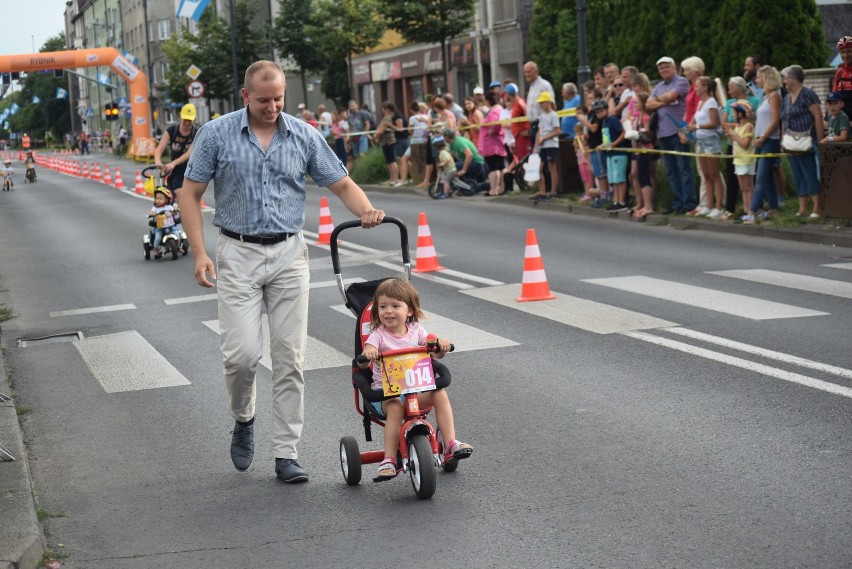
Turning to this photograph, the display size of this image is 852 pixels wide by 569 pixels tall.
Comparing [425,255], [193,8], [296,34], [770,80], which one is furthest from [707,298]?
[296,34]

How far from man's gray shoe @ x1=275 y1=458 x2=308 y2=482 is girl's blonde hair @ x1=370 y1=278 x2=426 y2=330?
80 centimetres

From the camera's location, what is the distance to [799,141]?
1634 cm

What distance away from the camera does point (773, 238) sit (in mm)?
16453

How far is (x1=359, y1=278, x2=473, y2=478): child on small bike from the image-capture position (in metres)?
6.14

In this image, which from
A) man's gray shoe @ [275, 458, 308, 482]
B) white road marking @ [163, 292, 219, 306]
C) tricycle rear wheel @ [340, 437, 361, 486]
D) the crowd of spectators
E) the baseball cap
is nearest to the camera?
tricycle rear wheel @ [340, 437, 361, 486]

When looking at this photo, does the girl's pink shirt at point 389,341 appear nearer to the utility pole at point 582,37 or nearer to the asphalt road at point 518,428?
the asphalt road at point 518,428

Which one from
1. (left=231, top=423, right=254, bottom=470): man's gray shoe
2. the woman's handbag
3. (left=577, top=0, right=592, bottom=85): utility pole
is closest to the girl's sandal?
(left=231, top=423, right=254, bottom=470): man's gray shoe

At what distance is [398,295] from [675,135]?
1317cm

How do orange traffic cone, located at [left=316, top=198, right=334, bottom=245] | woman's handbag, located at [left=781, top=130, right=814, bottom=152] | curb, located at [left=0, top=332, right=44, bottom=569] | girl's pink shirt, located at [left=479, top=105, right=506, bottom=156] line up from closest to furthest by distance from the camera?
curb, located at [left=0, top=332, right=44, bottom=569] → woman's handbag, located at [left=781, top=130, right=814, bottom=152] → orange traffic cone, located at [left=316, top=198, right=334, bottom=245] → girl's pink shirt, located at [left=479, top=105, right=506, bottom=156]

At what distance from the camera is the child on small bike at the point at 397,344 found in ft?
20.2

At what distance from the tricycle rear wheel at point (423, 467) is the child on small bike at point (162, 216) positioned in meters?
12.5

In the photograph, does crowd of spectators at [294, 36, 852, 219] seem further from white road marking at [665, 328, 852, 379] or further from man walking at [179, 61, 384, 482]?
man walking at [179, 61, 384, 482]

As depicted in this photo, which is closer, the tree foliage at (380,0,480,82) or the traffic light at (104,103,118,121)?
the tree foliage at (380,0,480,82)

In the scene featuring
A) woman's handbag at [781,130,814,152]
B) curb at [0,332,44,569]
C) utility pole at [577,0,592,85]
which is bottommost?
curb at [0,332,44,569]
